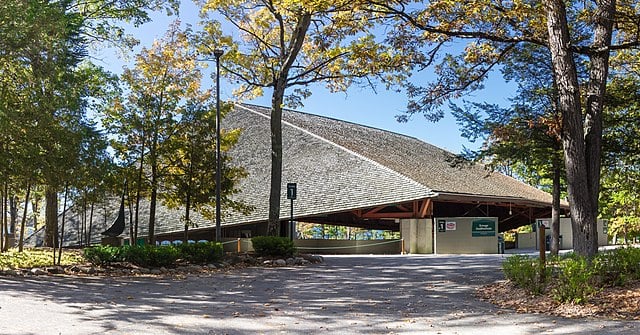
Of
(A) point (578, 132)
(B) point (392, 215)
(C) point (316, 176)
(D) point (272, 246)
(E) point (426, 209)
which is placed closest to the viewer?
(A) point (578, 132)

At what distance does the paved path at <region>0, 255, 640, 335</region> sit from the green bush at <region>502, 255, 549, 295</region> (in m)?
0.81

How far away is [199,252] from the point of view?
49.0 feet

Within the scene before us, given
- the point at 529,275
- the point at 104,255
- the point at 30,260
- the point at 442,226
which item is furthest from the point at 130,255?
the point at 442,226

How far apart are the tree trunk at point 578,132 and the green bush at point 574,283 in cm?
167

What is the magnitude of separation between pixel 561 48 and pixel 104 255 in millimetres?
10933

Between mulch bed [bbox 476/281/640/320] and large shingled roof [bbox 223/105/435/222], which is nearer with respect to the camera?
mulch bed [bbox 476/281/640/320]

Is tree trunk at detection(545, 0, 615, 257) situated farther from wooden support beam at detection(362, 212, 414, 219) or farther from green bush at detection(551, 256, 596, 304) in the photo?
wooden support beam at detection(362, 212, 414, 219)

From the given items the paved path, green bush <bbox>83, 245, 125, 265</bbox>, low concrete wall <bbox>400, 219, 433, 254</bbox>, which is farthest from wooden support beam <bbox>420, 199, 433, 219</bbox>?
green bush <bbox>83, 245, 125, 265</bbox>

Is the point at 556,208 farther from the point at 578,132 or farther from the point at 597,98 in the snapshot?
the point at 578,132

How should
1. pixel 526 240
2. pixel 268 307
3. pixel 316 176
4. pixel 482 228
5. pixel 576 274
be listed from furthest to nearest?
pixel 526 240, pixel 316 176, pixel 482 228, pixel 268 307, pixel 576 274

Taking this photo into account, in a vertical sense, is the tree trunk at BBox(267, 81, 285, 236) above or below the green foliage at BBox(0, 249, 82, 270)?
above

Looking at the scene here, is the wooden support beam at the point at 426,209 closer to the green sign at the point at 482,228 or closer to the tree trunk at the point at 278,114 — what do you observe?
the green sign at the point at 482,228

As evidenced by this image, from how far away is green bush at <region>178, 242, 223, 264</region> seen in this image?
1480 centimetres

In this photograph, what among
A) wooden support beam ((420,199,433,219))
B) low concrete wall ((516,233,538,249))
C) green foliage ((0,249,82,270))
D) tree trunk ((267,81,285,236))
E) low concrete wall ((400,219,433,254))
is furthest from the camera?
low concrete wall ((516,233,538,249))
